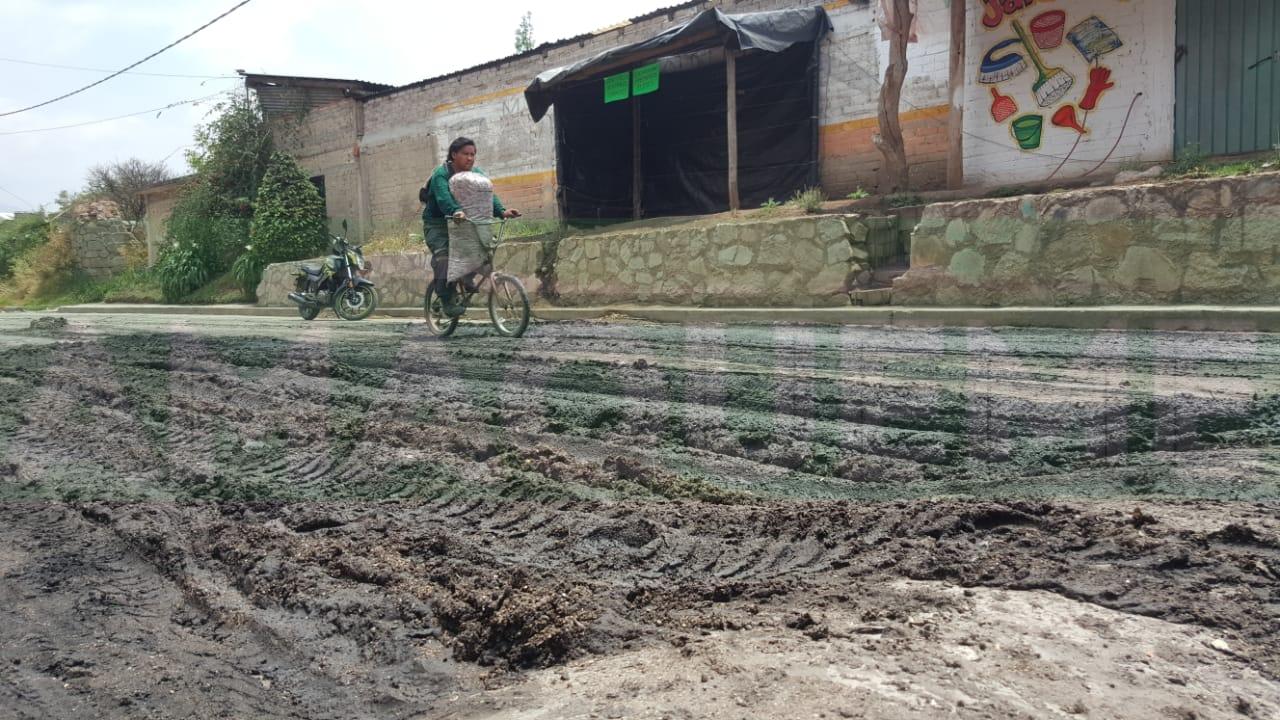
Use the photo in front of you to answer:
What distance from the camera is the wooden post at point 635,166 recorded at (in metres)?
16.5

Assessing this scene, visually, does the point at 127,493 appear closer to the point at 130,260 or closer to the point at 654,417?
the point at 654,417

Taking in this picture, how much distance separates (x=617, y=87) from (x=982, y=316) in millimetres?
8406

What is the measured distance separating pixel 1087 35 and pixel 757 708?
1166 centimetres

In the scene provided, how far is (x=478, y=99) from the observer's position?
18859 millimetres

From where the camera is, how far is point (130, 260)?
2862 centimetres

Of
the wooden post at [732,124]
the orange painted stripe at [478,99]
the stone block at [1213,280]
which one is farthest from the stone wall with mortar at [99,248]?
the stone block at [1213,280]

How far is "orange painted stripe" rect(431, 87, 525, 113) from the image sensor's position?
18.1 m

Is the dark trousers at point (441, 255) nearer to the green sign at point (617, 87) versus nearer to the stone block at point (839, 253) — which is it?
the stone block at point (839, 253)

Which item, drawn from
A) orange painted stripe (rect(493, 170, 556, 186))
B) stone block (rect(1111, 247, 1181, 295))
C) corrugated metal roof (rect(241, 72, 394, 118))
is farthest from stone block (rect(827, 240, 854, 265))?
corrugated metal roof (rect(241, 72, 394, 118))

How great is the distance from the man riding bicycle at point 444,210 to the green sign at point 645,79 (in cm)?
614

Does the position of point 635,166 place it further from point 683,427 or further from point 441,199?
point 683,427

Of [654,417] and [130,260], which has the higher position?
[130,260]

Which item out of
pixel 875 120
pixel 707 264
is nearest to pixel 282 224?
pixel 707 264

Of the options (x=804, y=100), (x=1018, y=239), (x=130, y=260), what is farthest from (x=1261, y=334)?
(x=130, y=260)
